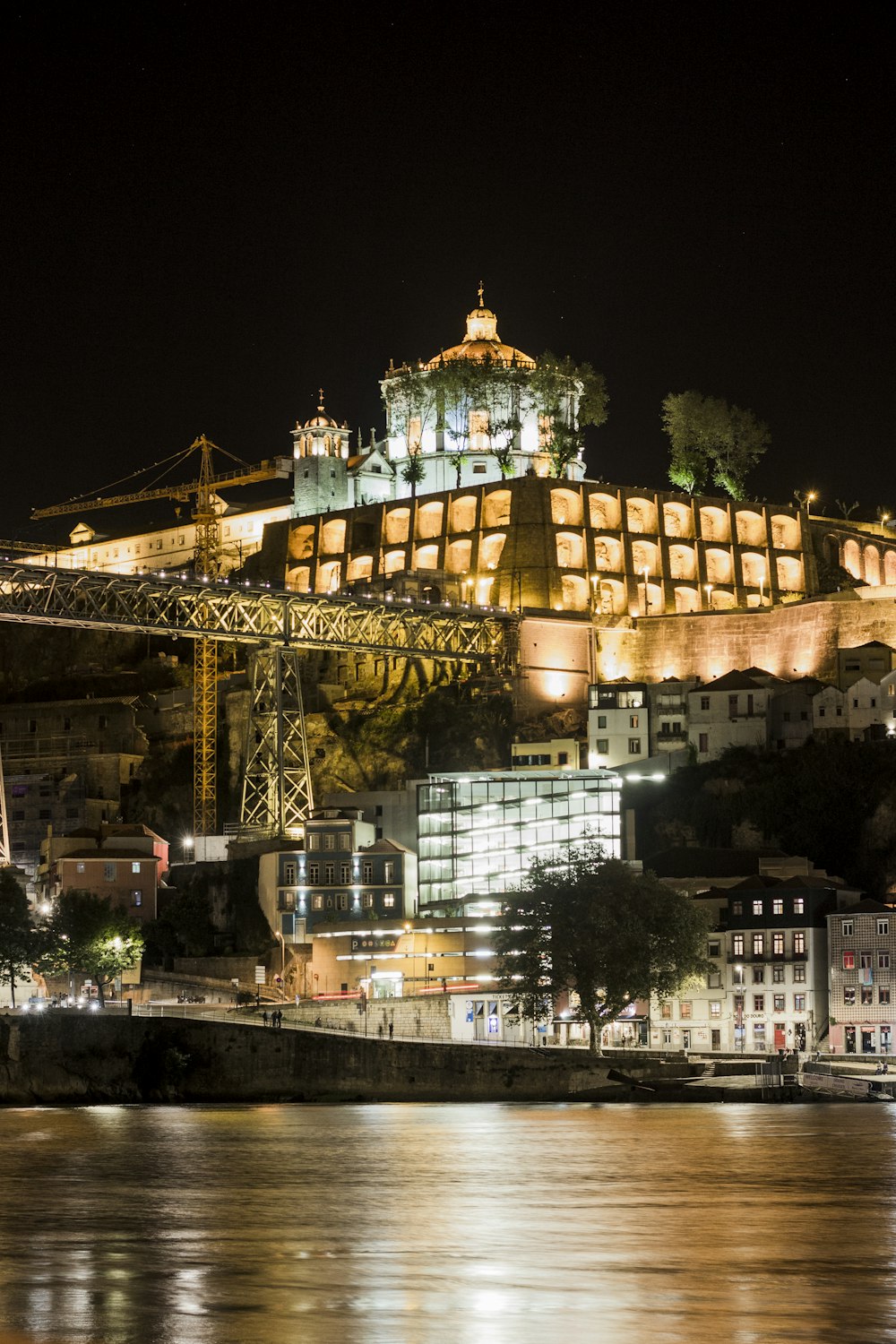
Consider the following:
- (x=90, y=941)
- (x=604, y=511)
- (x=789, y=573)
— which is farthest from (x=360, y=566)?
(x=90, y=941)

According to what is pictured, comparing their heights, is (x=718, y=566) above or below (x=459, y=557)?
above

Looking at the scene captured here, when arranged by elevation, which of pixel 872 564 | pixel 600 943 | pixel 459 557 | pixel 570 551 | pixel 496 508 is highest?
pixel 496 508

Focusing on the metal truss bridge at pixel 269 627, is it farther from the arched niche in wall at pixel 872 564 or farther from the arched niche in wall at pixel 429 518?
the arched niche in wall at pixel 872 564

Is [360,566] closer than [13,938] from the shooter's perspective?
No

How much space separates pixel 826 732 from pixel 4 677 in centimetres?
7169

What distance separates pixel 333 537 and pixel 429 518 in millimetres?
7915

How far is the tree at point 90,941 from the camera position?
3787 inches

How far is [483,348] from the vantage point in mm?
163000

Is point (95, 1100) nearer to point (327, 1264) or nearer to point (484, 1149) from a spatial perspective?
A: point (484, 1149)

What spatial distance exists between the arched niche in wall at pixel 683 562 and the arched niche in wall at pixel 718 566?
117 centimetres

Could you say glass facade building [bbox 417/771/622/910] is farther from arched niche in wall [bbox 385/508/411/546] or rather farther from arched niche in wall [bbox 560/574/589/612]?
arched niche in wall [bbox 385/508/411/546]

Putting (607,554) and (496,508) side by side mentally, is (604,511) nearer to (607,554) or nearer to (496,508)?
(607,554)

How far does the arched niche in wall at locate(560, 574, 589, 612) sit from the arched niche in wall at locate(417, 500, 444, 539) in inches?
466

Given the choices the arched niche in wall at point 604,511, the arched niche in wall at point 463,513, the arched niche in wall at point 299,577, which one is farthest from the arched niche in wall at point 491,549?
the arched niche in wall at point 299,577
